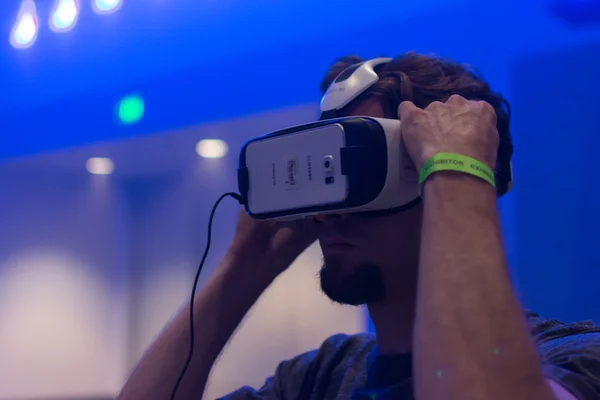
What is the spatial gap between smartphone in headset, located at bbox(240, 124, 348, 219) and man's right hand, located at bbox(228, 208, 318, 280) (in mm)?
234

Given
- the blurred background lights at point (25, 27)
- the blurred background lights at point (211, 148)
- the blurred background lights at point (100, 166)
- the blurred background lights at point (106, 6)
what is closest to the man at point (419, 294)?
the blurred background lights at point (106, 6)

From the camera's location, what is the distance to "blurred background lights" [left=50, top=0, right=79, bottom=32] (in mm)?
2271

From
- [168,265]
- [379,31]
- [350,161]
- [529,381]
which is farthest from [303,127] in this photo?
[168,265]

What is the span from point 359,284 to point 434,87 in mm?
339

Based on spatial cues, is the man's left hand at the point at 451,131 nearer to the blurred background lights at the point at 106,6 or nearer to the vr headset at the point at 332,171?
the vr headset at the point at 332,171

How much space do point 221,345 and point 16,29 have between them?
66.3 inches

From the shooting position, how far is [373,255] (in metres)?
0.98

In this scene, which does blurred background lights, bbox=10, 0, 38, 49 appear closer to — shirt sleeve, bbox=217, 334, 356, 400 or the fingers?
shirt sleeve, bbox=217, 334, 356, 400

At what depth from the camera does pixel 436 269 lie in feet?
2.29

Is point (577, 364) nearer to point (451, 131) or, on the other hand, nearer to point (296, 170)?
point (451, 131)

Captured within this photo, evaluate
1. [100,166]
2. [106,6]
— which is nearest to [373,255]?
[106,6]

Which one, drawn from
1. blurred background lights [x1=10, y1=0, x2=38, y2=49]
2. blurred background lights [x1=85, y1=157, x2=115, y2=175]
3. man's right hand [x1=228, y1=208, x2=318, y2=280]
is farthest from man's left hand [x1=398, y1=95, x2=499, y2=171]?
blurred background lights [x1=85, y1=157, x2=115, y2=175]

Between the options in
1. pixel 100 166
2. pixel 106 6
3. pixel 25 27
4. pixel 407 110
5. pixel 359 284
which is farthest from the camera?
pixel 100 166

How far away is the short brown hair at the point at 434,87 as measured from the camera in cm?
102
